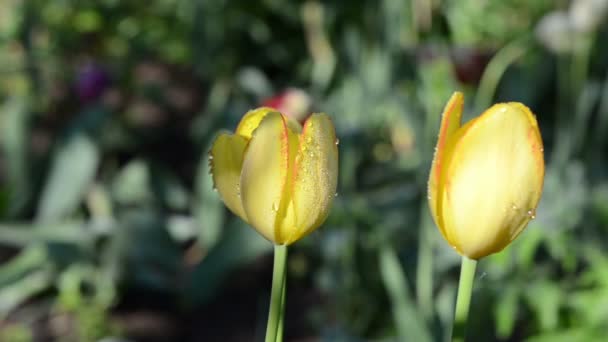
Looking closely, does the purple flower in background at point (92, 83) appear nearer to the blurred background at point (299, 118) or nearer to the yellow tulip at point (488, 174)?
the blurred background at point (299, 118)

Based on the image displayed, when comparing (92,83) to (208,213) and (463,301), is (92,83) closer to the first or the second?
(208,213)

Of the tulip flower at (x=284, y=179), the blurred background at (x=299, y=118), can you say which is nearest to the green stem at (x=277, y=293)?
the tulip flower at (x=284, y=179)

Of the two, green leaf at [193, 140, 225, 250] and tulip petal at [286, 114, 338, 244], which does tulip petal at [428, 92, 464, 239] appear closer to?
tulip petal at [286, 114, 338, 244]

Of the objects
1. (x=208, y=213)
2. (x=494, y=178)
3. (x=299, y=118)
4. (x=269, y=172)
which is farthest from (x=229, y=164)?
(x=208, y=213)

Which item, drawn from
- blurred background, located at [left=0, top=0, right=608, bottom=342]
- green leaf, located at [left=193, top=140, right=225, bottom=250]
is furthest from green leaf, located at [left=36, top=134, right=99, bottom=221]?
green leaf, located at [left=193, top=140, right=225, bottom=250]

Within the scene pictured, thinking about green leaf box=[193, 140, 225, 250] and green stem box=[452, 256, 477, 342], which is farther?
green leaf box=[193, 140, 225, 250]

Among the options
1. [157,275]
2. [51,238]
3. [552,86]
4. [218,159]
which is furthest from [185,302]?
[218,159]

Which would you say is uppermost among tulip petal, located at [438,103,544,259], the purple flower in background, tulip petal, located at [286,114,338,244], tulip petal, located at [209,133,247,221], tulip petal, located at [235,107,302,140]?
the purple flower in background
